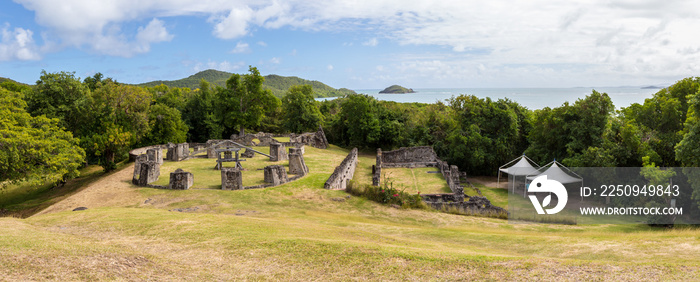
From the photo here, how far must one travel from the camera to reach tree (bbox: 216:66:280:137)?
4353 centimetres

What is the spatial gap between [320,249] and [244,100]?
3653 centimetres

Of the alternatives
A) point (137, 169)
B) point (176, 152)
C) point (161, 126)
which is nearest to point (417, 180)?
point (137, 169)

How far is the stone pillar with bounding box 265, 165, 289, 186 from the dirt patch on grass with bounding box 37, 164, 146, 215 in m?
6.26

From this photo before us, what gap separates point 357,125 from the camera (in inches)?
1722

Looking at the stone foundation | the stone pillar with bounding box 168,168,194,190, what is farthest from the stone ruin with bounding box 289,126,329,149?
the stone pillar with bounding box 168,168,194,190

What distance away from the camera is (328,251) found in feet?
32.6

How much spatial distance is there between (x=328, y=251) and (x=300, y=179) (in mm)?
14767

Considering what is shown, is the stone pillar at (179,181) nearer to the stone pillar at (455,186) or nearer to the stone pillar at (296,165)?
the stone pillar at (296,165)

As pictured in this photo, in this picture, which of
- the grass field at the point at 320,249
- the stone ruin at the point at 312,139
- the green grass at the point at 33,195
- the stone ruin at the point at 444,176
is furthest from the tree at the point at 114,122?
the stone ruin at the point at 444,176

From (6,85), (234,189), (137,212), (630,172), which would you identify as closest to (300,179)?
(234,189)

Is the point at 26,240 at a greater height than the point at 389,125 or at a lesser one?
lesser

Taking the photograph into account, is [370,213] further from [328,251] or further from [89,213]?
[89,213]

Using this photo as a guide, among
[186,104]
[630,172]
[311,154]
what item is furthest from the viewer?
[186,104]

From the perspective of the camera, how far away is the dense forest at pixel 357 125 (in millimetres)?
20438
